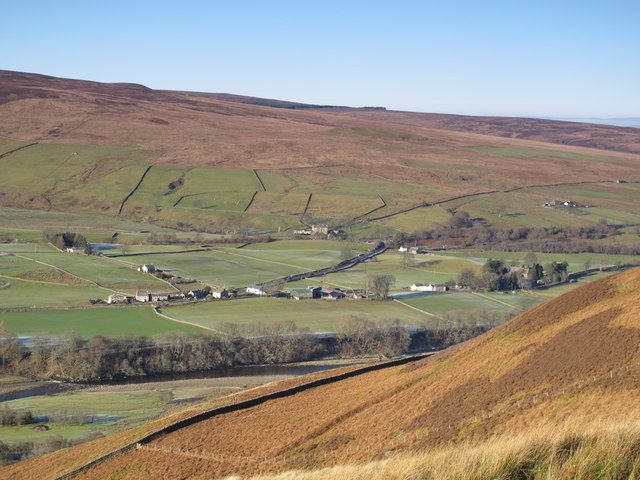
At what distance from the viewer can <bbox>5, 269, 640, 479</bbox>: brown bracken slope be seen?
2178 cm

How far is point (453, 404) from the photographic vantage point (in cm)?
2439

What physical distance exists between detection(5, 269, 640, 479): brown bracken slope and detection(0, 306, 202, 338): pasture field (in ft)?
99.5

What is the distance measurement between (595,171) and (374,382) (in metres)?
128

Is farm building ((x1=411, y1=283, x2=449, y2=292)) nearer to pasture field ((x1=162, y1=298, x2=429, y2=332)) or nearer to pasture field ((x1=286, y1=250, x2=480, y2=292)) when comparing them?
pasture field ((x1=286, y1=250, x2=480, y2=292))

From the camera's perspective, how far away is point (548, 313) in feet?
97.7

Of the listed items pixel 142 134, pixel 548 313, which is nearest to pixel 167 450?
pixel 548 313

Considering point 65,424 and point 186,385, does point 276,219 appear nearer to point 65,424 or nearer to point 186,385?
point 186,385

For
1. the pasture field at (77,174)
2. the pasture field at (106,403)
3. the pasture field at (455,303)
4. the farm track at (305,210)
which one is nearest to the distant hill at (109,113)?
the pasture field at (77,174)

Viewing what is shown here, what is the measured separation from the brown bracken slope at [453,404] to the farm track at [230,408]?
0.45 metres

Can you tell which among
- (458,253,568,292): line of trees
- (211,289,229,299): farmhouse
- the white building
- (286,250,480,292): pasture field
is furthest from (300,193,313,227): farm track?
the white building

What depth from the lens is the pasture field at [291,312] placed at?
66250 millimetres

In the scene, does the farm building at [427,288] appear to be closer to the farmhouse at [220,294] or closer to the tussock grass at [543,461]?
the farmhouse at [220,294]

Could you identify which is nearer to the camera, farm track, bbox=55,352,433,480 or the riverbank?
farm track, bbox=55,352,433,480

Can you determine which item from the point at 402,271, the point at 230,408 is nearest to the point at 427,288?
the point at 402,271
